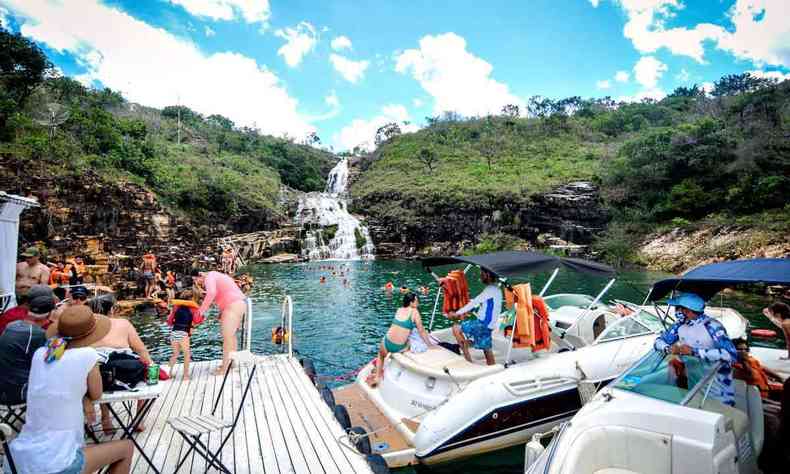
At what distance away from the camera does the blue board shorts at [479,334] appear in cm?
636

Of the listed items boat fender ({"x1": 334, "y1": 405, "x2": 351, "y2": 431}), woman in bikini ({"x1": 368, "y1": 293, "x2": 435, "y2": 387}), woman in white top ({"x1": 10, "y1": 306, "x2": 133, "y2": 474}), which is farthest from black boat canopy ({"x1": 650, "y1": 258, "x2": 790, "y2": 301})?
woman in white top ({"x1": 10, "y1": 306, "x2": 133, "y2": 474})

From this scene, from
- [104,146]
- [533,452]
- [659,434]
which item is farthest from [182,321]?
[104,146]

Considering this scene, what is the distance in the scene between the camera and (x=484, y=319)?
6398mm

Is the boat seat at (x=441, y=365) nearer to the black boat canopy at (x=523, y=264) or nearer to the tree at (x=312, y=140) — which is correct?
the black boat canopy at (x=523, y=264)

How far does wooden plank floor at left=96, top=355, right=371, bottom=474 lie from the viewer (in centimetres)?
411

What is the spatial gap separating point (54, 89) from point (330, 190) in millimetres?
35566

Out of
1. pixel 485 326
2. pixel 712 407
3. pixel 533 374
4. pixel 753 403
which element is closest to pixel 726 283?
pixel 753 403

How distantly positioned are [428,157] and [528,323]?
65244 mm

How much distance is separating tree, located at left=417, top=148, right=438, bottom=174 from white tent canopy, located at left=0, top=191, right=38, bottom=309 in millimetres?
61509

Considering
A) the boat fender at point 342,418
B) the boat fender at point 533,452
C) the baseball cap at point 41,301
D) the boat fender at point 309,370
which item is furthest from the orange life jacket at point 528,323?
the baseball cap at point 41,301

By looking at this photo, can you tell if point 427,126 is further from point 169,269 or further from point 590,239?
point 169,269

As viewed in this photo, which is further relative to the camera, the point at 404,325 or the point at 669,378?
the point at 404,325

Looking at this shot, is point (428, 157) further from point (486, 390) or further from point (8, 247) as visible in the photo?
point (486, 390)

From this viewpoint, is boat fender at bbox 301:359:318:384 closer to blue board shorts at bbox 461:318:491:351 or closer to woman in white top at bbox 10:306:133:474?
blue board shorts at bbox 461:318:491:351
